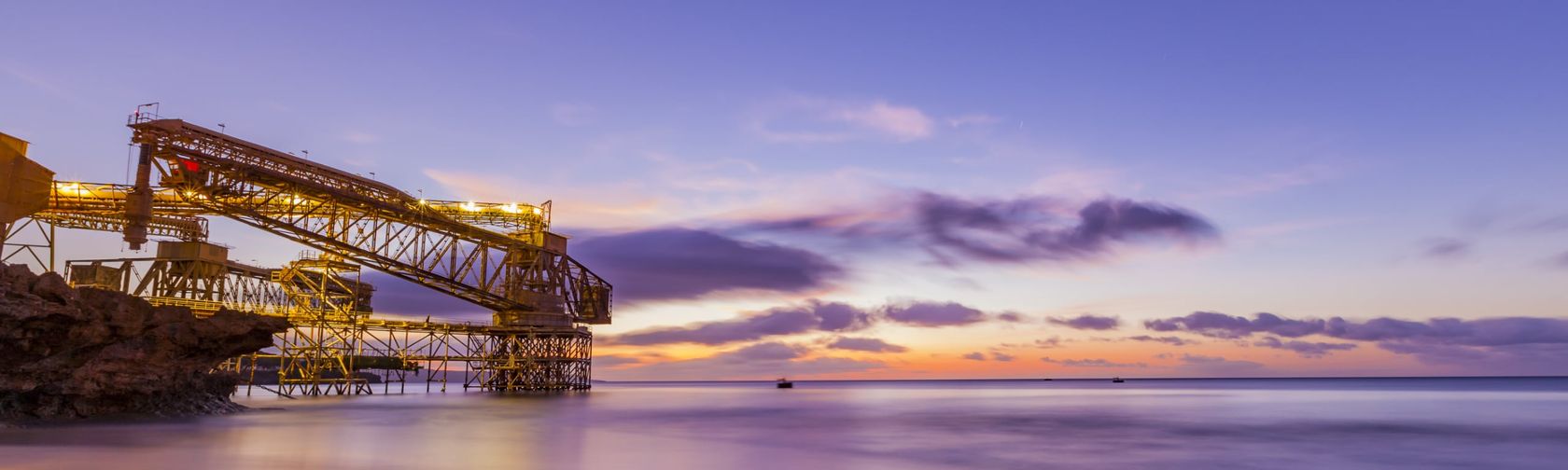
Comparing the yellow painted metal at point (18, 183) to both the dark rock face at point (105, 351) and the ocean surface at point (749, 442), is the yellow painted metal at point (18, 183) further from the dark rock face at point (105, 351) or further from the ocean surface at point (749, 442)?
the ocean surface at point (749, 442)

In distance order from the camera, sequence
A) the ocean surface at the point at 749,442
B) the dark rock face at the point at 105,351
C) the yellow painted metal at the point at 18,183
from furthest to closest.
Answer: the yellow painted metal at the point at 18,183 → the dark rock face at the point at 105,351 → the ocean surface at the point at 749,442

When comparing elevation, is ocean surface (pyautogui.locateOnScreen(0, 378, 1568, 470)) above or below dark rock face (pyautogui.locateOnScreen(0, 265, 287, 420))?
below

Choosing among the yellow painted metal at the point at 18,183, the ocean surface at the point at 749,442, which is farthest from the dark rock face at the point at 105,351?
the yellow painted metal at the point at 18,183

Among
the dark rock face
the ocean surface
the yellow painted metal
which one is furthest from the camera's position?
the yellow painted metal

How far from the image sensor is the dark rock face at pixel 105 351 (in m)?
27.5

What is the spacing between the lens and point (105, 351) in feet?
109

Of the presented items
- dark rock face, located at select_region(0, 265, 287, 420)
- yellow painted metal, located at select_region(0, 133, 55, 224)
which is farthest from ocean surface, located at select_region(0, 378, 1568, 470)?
yellow painted metal, located at select_region(0, 133, 55, 224)

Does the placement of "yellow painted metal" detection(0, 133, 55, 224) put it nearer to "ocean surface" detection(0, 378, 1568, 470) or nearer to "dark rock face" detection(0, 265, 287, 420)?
"dark rock face" detection(0, 265, 287, 420)

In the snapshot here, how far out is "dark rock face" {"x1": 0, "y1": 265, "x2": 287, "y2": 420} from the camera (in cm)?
2755

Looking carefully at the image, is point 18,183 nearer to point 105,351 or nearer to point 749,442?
point 105,351

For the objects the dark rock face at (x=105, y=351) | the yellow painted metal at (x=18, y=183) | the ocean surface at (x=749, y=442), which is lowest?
the ocean surface at (x=749, y=442)

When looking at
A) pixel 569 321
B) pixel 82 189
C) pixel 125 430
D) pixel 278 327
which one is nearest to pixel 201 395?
pixel 278 327

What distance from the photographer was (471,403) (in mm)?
55781

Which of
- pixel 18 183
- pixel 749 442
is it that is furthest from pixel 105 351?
pixel 749 442
